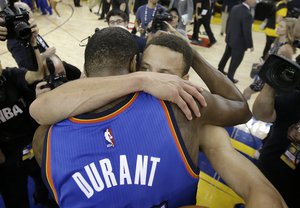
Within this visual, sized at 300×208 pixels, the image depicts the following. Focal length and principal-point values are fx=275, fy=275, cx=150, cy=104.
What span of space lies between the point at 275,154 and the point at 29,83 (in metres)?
1.99

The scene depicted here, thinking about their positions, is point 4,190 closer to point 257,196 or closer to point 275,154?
point 257,196

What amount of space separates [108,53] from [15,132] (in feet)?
4.73

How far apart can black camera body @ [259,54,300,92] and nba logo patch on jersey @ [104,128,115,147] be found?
113cm

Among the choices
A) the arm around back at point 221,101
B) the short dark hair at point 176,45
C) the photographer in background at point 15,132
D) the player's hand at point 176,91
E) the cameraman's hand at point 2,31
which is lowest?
the photographer in background at point 15,132

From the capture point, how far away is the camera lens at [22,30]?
2285 mm

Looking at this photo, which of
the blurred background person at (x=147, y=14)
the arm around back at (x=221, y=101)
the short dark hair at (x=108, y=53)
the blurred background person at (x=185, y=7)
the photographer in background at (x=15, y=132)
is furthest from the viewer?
the blurred background person at (x=185, y=7)

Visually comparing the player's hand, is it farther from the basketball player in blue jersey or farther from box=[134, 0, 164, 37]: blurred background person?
box=[134, 0, 164, 37]: blurred background person

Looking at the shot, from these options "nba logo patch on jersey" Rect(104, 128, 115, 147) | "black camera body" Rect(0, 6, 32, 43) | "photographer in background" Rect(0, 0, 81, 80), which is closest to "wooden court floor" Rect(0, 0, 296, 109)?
"photographer in background" Rect(0, 0, 81, 80)

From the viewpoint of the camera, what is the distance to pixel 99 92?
3.50ft

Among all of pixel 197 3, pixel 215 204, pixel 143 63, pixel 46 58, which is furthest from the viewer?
pixel 197 3

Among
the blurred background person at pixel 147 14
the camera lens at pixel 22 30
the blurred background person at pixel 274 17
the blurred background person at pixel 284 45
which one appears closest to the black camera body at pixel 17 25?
the camera lens at pixel 22 30

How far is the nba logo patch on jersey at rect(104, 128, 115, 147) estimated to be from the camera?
100 cm

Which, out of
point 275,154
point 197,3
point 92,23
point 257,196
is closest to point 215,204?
point 275,154

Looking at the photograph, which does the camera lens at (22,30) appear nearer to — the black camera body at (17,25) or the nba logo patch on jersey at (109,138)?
the black camera body at (17,25)
